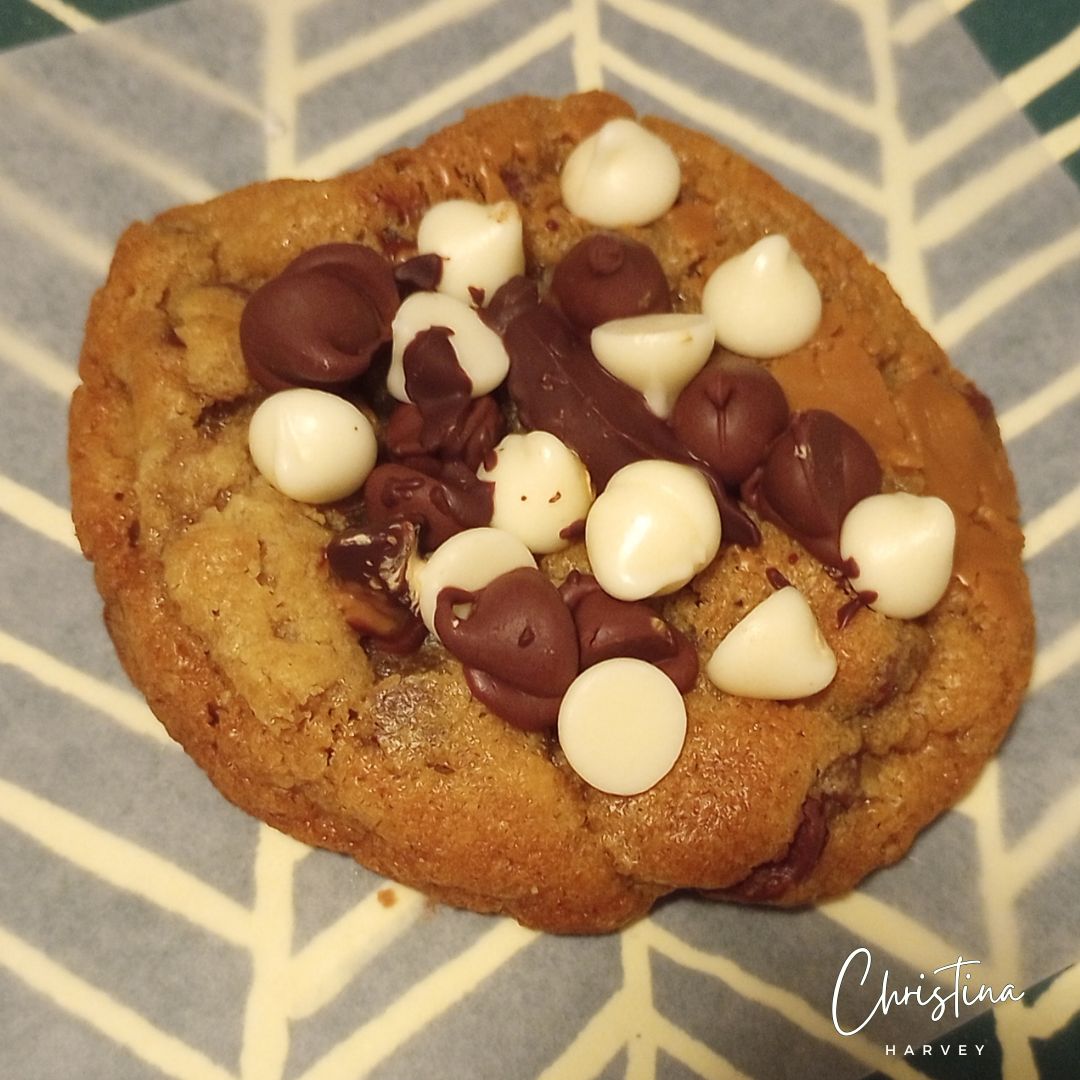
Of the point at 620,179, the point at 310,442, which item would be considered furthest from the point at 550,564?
the point at 620,179

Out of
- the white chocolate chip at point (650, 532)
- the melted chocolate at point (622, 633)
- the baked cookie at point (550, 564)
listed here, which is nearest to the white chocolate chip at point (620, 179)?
the baked cookie at point (550, 564)

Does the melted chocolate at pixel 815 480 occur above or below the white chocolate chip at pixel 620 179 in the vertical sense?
below

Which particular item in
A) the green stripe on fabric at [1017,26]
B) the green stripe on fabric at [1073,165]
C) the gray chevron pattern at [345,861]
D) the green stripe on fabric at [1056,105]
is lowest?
the gray chevron pattern at [345,861]

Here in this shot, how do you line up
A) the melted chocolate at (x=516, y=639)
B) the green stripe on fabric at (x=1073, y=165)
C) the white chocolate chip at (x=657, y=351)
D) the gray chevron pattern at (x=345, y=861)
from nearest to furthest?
the melted chocolate at (x=516, y=639), the white chocolate chip at (x=657, y=351), the gray chevron pattern at (x=345, y=861), the green stripe on fabric at (x=1073, y=165)

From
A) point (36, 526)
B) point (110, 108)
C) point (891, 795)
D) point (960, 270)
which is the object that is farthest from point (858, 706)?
point (110, 108)

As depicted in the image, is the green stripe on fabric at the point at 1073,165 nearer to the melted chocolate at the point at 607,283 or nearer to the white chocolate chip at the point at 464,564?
the melted chocolate at the point at 607,283

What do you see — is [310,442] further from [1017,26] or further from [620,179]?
[1017,26]

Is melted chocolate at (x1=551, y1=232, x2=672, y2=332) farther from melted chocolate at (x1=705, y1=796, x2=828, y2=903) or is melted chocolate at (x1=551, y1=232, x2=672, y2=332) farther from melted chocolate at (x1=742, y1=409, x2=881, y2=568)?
melted chocolate at (x1=705, y1=796, x2=828, y2=903)

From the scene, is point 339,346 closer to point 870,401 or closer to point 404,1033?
point 870,401
